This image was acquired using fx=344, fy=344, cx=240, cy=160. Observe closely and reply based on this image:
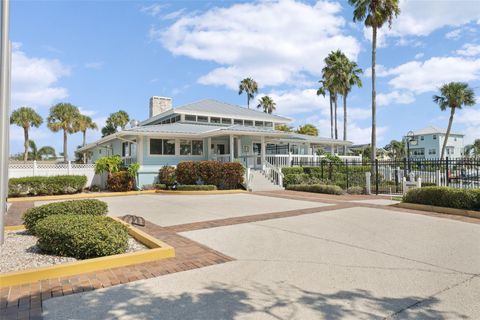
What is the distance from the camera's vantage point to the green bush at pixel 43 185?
17.4 m

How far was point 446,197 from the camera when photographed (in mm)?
10984

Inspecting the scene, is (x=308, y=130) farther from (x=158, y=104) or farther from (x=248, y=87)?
(x=158, y=104)

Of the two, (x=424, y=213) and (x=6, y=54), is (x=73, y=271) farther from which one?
(x=424, y=213)

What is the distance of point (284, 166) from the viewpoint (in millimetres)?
23938

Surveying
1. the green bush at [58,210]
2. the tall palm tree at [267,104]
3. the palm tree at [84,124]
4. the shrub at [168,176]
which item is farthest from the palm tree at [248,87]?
the green bush at [58,210]

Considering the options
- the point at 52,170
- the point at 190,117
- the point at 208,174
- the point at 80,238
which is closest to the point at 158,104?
the point at 190,117

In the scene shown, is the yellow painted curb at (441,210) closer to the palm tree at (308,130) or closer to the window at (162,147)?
the window at (162,147)

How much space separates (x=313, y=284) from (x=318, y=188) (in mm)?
15036

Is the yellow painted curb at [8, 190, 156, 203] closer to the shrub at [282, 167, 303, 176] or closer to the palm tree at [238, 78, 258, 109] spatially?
the shrub at [282, 167, 303, 176]

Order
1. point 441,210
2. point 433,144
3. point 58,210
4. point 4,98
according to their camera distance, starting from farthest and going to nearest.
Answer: point 433,144 → point 441,210 → point 58,210 → point 4,98

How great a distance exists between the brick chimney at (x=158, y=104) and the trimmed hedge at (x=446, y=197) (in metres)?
26.3

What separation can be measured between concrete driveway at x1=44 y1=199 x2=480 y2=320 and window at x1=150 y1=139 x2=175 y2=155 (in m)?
15.7

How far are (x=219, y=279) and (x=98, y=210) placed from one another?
4438 millimetres

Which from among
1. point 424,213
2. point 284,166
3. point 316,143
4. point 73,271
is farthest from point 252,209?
point 316,143
